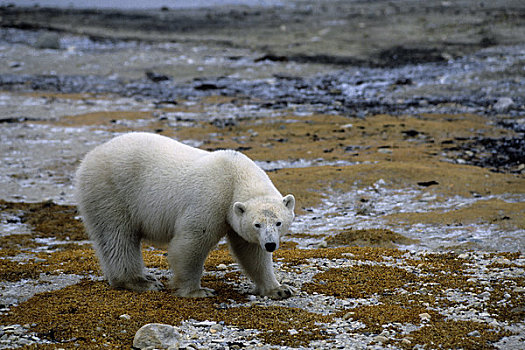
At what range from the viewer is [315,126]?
1889 cm

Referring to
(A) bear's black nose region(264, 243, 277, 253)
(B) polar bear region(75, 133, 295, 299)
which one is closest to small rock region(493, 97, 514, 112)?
(B) polar bear region(75, 133, 295, 299)

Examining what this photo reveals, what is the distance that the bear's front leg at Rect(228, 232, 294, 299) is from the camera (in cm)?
637

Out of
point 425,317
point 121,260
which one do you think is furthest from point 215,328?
point 425,317

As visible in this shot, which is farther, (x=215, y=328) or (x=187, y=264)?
(x=187, y=264)

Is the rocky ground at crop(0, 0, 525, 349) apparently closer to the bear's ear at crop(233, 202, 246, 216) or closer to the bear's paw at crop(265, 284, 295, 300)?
the bear's paw at crop(265, 284, 295, 300)

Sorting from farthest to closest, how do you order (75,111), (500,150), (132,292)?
(75,111), (500,150), (132,292)

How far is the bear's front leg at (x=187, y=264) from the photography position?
6.21 m

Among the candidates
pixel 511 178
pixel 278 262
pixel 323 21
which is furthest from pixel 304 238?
pixel 323 21

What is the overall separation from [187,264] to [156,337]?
152 cm

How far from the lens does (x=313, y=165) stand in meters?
14.5

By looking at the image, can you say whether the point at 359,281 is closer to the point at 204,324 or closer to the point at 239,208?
the point at 239,208

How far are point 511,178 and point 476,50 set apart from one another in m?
19.2

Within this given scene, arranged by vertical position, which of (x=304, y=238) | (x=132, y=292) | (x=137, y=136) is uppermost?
(x=137, y=136)

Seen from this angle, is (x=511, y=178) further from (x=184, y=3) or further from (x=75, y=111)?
(x=184, y=3)
